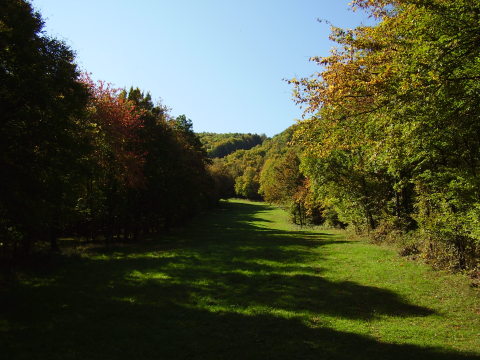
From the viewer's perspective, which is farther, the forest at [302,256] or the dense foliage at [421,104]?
the dense foliage at [421,104]

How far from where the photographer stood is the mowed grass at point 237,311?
8.41 metres

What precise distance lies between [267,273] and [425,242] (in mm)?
10329

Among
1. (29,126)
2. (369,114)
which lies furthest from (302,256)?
(29,126)

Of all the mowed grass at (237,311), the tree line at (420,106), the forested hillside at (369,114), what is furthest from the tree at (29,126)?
the tree line at (420,106)

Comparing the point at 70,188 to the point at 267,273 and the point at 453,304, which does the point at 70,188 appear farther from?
the point at 453,304

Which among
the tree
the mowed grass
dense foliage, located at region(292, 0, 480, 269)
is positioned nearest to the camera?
the mowed grass

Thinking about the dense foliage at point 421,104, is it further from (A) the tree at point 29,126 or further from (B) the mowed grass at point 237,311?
(A) the tree at point 29,126

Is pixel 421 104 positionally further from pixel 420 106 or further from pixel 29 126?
pixel 29 126

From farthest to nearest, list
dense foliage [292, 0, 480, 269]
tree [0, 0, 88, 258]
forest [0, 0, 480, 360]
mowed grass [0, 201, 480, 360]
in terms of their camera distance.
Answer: tree [0, 0, 88, 258] → dense foliage [292, 0, 480, 269] → forest [0, 0, 480, 360] → mowed grass [0, 201, 480, 360]

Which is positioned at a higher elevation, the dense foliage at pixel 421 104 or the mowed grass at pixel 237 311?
the dense foliage at pixel 421 104

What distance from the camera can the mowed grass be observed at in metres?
8.41

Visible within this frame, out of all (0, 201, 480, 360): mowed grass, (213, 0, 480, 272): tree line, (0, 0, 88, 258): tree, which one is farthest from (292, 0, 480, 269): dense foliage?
(0, 0, 88, 258): tree

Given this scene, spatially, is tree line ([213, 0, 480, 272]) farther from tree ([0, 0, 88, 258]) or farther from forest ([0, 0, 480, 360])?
tree ([0, 0, 88, 258])

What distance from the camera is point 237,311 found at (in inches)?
435
